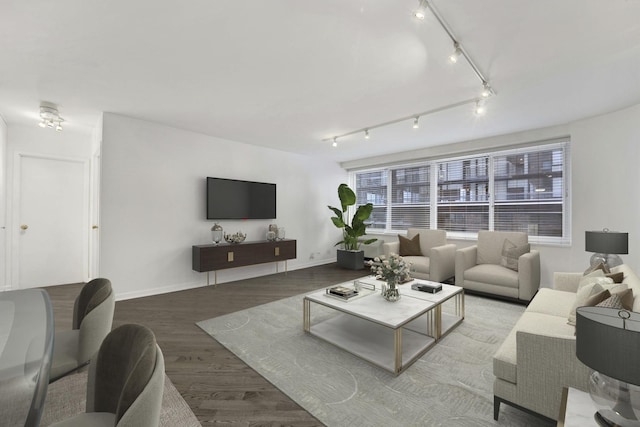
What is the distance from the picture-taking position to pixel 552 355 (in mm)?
1438

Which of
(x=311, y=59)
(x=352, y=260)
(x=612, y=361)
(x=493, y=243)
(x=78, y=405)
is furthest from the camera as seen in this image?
(x=352, y=260)

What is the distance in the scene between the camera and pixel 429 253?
185 inches

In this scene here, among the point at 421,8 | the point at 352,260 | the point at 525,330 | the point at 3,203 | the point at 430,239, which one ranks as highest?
the point at 421,8

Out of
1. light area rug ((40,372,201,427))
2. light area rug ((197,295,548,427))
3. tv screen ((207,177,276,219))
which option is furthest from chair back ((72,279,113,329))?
tv screen ((207,177,276,219))

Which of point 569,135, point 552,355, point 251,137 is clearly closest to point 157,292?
point 251,137

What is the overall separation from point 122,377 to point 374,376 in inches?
66.7

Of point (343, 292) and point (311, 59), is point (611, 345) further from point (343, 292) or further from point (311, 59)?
point (311, 59)

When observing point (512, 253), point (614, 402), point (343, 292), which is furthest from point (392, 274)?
point (512, 253)

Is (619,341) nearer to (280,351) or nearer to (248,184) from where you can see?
(280,351)

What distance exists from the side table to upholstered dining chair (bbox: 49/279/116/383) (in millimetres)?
2296

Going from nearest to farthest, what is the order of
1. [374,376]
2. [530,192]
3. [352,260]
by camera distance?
1. [374,376]
2. [530,192]
3. [352,260]

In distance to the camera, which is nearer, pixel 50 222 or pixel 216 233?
pixel 50 222

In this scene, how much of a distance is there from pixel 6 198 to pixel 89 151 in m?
1.30

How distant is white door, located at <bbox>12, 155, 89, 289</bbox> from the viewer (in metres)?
4.21
